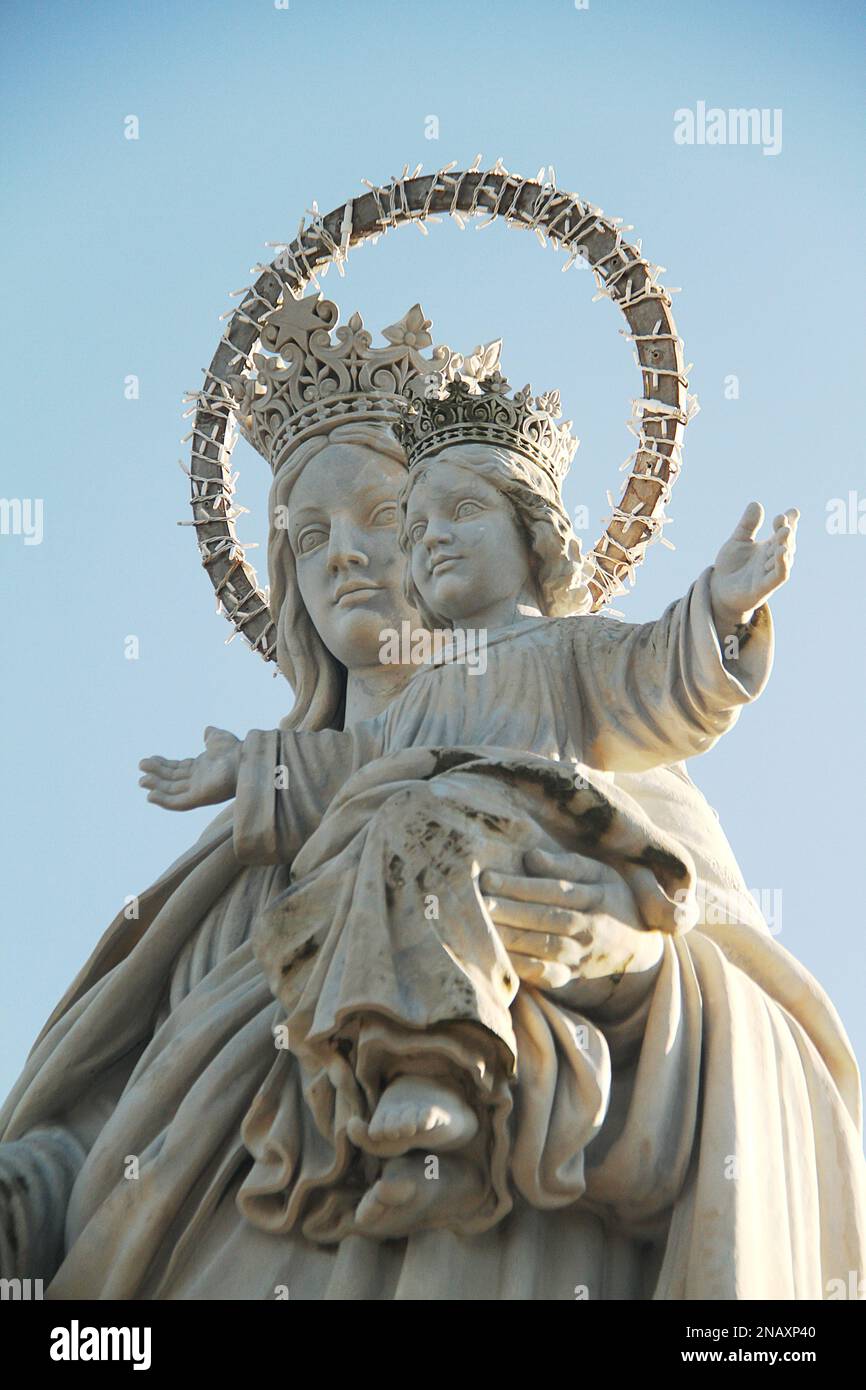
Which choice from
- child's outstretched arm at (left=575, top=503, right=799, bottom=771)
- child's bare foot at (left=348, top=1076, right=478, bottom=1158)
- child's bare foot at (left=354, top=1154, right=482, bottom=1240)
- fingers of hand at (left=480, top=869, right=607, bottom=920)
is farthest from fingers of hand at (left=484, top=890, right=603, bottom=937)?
child's outstretched arm at (left=575, top=503, right=799, bottom=771)

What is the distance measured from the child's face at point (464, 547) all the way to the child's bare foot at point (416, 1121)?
2.17 metres

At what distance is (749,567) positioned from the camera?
309 inches

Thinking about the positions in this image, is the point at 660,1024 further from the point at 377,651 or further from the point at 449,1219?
the point at 377,651

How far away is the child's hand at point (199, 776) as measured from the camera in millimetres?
8547

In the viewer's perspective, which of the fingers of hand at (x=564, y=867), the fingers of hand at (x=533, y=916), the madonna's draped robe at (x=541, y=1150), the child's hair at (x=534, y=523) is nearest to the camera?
the madonna's draped robe at (x=541, y=1150)

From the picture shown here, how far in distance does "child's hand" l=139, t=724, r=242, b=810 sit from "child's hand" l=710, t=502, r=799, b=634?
5.59 feet

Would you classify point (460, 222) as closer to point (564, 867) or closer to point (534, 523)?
point (534, 523)

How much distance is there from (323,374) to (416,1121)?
4.14 metres

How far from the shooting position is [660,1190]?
7191 mm

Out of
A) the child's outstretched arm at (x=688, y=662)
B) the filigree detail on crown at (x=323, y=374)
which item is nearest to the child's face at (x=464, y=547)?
the child's outstretched arm at (x=688, y=662)

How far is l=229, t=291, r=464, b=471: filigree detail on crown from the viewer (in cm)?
1016

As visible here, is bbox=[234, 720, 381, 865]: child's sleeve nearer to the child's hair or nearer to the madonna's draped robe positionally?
the madonna's draped robe

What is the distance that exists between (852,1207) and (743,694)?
5.03 feet

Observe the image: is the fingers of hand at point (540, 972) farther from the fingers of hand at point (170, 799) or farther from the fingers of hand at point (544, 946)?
the fingers of hand at point (170, 799)
